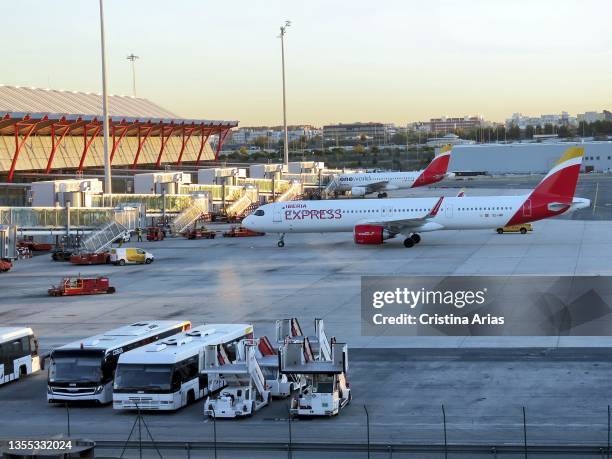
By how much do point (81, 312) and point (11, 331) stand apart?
1166 centimetres

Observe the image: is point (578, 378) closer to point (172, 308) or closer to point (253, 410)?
point (253, 410)

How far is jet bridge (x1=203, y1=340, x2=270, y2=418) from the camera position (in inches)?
1056

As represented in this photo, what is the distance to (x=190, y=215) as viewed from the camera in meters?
85.7

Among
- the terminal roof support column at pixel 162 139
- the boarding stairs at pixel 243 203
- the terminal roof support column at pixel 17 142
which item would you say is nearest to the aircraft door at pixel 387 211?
the boarding stairs at pixel 243 203

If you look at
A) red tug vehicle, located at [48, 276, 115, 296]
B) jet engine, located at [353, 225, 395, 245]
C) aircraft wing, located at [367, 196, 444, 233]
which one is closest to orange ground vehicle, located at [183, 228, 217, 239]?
jet engine, located at [353, 225, 395, 245]

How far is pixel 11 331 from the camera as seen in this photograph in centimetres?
3322

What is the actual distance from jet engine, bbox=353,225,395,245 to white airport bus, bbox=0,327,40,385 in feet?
115

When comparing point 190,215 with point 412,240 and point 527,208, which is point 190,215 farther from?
point 527,208

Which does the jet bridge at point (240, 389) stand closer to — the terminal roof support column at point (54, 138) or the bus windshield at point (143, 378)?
the bus windshield at point (143, 378)

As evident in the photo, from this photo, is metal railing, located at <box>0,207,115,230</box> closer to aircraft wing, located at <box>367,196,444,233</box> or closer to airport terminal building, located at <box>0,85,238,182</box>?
aircraft wing, located at <box>367,196,444,233</box>

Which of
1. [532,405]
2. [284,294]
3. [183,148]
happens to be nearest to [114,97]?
[183,148]

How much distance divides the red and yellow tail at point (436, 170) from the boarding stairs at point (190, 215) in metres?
38.7

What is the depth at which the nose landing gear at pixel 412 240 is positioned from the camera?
219 ft

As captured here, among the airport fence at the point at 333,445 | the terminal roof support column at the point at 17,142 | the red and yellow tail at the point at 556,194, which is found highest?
the terminal roof support column at the point at 17,142
